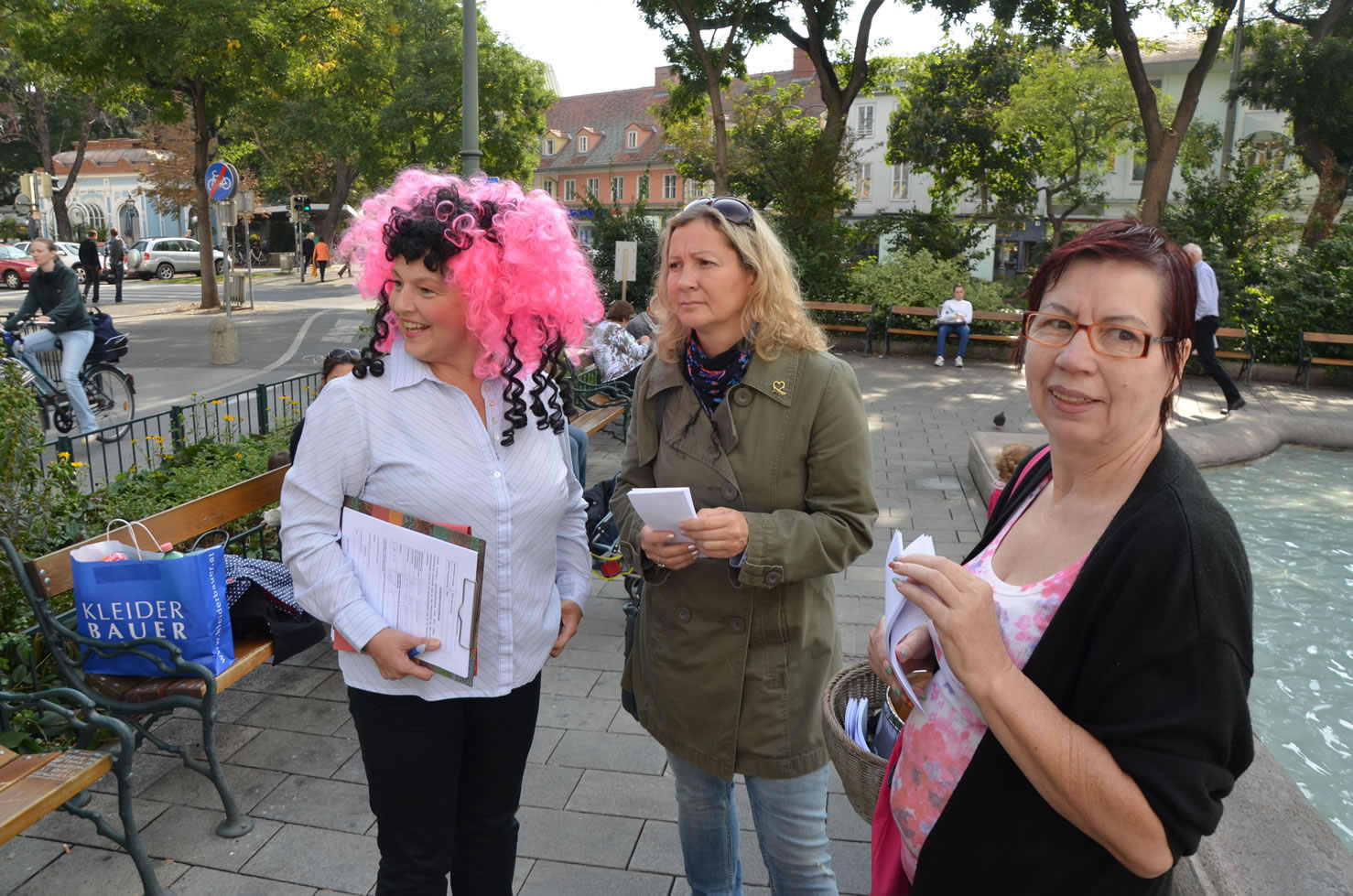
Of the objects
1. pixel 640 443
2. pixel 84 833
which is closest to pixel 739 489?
pixel 640 443

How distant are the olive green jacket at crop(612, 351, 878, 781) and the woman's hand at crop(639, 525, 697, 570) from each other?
3.9 inches

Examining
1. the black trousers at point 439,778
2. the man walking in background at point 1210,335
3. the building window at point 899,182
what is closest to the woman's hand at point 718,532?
the black trousers at point 439,778

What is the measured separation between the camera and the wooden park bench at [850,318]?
57.3 ft

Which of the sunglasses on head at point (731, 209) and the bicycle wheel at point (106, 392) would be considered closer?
the sunglasses on head at point (731, 209)

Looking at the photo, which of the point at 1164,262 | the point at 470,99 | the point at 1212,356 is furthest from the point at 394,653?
the point at 1212,356

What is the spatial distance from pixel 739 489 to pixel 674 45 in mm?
22099

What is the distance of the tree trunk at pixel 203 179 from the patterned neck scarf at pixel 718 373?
1892 centimetres

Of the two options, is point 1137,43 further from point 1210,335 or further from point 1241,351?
point 1210,335

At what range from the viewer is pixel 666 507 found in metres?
2.06

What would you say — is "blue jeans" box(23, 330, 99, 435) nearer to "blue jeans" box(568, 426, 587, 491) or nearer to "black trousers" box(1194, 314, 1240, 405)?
"blue jeans" box(568, 426, 587, 491)

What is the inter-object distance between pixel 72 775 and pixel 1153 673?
2.74m

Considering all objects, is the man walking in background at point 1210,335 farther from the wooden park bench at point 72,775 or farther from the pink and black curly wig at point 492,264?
the wooden park bench at point 72,775

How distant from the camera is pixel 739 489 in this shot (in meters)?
2.21

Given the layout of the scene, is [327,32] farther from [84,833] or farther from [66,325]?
[84,833]
